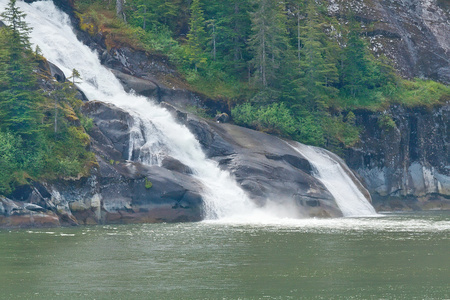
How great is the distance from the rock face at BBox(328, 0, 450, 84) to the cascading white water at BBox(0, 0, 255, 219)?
111ft

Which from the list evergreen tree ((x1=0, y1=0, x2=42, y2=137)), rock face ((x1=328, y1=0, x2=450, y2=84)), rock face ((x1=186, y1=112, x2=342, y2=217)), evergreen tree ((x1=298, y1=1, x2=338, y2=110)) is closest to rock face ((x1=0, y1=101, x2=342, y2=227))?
rock face ((x1=186, y1=112, x2=342, y2=217))

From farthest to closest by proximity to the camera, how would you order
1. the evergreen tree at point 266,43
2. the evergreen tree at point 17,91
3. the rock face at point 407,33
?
the rock face at point 407,33 → the evergreen tree at point 266,43 → the evergreen tree at point 17,91

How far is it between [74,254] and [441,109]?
186 ft

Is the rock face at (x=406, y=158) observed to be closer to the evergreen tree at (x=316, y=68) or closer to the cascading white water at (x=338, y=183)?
the evergreen tree at (x=316, y=68)

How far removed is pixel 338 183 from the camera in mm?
61062

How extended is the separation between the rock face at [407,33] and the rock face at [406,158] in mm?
9980

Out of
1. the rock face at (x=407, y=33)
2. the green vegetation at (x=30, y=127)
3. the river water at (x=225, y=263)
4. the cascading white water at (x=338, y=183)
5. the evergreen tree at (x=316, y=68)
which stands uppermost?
the rock face at (x=407, y=33)

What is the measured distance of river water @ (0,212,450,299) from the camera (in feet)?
70.2

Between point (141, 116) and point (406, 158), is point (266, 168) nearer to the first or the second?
point (141, 116)

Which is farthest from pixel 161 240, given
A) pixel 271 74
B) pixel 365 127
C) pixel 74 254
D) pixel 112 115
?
pixel 365 127

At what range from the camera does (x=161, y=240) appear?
35344 mm

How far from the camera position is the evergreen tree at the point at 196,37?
73.1 metres

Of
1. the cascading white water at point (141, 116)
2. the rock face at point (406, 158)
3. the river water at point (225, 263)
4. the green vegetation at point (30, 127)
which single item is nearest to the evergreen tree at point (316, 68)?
the rock face at point (406, 158)

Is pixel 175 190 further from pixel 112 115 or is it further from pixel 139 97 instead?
pixel 139 97
